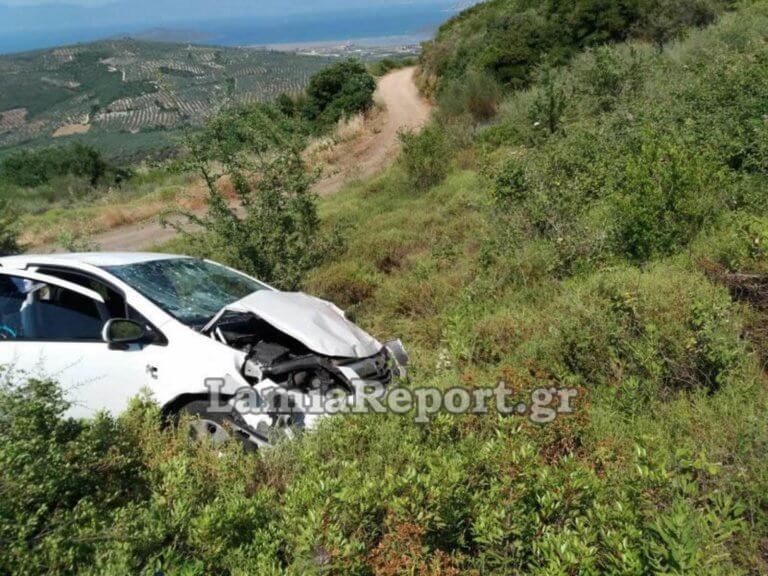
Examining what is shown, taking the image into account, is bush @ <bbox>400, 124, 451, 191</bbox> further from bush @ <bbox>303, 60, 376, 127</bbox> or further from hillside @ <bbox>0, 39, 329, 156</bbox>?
hillside @ <bbox>0, 39, 329, 156</bbox>

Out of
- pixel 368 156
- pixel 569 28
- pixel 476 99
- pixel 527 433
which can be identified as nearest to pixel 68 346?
pixel 527 433

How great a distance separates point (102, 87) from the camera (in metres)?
64.5

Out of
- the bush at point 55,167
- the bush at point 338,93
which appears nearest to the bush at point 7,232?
the bush at point 338,93

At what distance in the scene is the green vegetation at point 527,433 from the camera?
8.23 ft

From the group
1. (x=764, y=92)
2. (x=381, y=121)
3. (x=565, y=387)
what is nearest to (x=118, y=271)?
(x=565, y=387)

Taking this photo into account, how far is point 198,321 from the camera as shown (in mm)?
4203

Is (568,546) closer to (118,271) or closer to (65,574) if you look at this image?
(65,574)

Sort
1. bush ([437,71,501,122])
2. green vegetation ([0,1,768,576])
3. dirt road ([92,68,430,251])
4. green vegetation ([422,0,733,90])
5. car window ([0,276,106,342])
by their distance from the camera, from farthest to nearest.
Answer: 1. bush ([437,71,501,122])
2. green vegetation ([422,0,733,90])
3. dirt road ([92,68,430,251])
4. car window ([0,276,106,342])
5. green vegetation ([0,1,768,576])

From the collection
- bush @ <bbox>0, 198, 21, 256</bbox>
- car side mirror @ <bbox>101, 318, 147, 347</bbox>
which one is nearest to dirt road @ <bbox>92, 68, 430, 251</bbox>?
bush @ <bbox>0, 198, 21, 256</bbox>

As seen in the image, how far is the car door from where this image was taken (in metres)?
3.97

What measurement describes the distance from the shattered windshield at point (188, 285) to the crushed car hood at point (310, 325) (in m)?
0.34

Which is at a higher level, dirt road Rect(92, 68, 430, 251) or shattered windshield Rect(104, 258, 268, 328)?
shattered windshield Rect(104, 258, 268, 328)

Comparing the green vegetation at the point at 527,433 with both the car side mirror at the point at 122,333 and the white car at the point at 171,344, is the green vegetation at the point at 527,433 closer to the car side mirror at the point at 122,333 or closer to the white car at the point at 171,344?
the white car at the point at 171,344

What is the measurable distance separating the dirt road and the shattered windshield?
623cm
